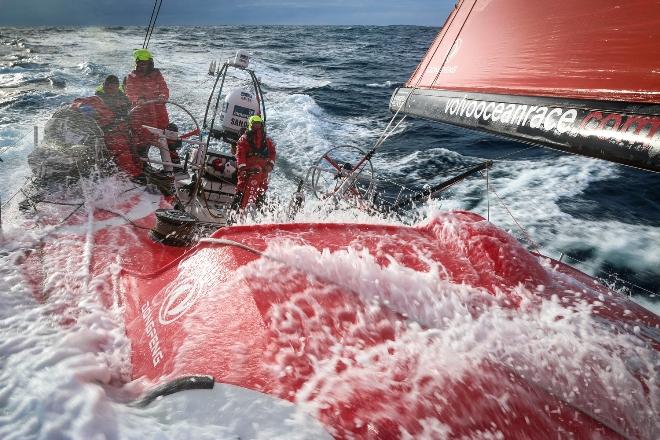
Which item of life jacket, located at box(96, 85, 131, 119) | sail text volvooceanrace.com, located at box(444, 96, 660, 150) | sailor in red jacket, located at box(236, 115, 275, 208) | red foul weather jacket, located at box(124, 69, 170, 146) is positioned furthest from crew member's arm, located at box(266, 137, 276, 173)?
sail text volvooceanrace.com, located at box(444, 96, 660, 150)

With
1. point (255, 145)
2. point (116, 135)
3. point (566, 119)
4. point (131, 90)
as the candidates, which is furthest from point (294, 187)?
point (566, 119)

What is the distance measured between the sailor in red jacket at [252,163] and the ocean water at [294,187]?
1036 mm

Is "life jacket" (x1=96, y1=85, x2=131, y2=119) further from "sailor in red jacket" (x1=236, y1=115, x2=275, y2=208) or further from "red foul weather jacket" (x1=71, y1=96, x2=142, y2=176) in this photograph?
"sailor in red jacket" (x1=236, y1=115, x2=275, y2=208)

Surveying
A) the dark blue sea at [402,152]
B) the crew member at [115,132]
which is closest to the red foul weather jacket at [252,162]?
the crew member at [115,132]

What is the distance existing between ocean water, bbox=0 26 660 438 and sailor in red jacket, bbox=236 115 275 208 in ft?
3.40

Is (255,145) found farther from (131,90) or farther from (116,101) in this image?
(131,90)

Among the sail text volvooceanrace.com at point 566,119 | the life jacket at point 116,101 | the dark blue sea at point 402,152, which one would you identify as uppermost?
the sail text volvooceanrace.com at point 566,119

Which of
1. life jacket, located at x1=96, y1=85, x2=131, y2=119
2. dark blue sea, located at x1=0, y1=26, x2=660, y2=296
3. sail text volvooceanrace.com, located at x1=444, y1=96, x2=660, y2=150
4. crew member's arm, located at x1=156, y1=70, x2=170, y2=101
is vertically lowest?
dark blue sea, located at x1=0, y1=26, x2=660, y2=296

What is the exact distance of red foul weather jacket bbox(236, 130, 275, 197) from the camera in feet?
15.2

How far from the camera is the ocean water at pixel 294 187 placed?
4.89ft

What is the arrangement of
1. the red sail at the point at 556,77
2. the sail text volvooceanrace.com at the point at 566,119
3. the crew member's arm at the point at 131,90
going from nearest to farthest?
the sail text volvooceanrace.com at the point at 566,119, the red sail at the point at 556,77, the crew member's arm at the point at 131,90

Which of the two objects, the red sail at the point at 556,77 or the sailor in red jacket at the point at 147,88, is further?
the sailor in red jacket at the point at 147,88

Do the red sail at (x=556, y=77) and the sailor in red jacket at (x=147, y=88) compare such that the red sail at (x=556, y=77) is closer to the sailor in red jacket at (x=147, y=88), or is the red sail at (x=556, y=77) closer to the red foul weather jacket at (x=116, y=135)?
the red foul weather jacket at (x=116, y=135)

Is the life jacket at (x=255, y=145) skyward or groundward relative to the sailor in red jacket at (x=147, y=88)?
groundward
